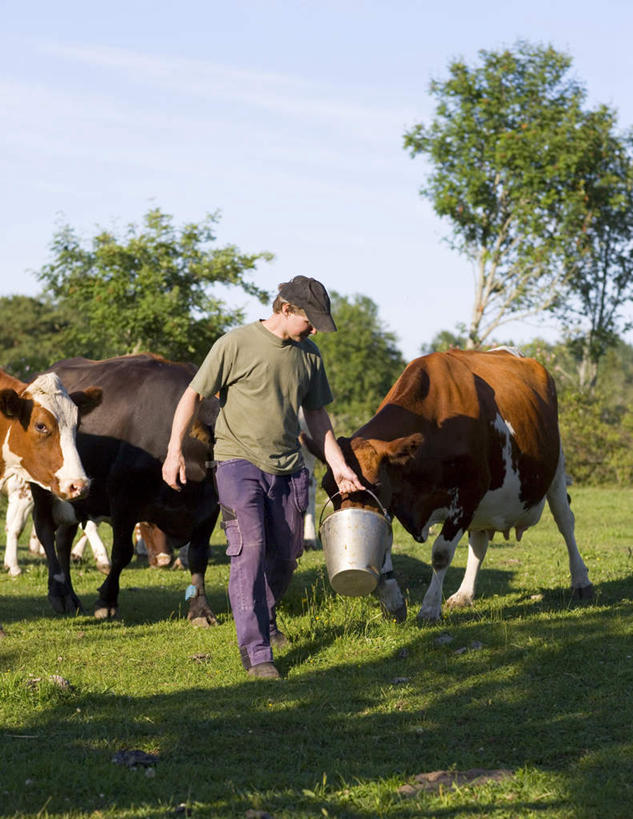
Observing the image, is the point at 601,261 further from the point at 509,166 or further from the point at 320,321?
the point at 320,321

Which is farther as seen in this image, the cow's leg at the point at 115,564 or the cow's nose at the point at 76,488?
the cow's leg at the point at 115,564

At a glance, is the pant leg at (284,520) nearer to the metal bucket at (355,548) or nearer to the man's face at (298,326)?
the metal bucket at (355,548)

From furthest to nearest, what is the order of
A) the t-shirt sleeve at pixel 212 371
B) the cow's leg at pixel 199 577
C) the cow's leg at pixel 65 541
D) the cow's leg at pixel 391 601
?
the cow's leg at pixel 65 541 → the cow's leg at pixel 199 577 → the cow's leg at pixel 391 601 → the t-shirt sleeve at pixel 212 371

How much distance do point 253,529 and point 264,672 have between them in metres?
0.85

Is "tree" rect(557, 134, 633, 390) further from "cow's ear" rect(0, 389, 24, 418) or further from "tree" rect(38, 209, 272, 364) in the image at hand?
"cow's ear" rect(0, 389, 24, 418)

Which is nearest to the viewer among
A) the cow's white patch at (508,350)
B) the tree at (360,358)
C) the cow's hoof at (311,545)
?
the cow's white patch at (508,350)

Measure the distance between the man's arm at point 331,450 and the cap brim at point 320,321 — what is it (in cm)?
65

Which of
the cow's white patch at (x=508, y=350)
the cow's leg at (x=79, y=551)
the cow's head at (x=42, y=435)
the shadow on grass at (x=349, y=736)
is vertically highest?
the cow's white patch at (x=508, y=350)

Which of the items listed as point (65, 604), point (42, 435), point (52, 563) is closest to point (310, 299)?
point (42, 435)

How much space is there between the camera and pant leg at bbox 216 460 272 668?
6.74 meters

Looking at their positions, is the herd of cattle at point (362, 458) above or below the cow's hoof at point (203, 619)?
above

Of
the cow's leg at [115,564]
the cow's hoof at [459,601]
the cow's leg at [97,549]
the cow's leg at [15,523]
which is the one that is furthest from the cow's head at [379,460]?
the cow's leg at [15,523]

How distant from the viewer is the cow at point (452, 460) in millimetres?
7707

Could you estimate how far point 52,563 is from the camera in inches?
366
